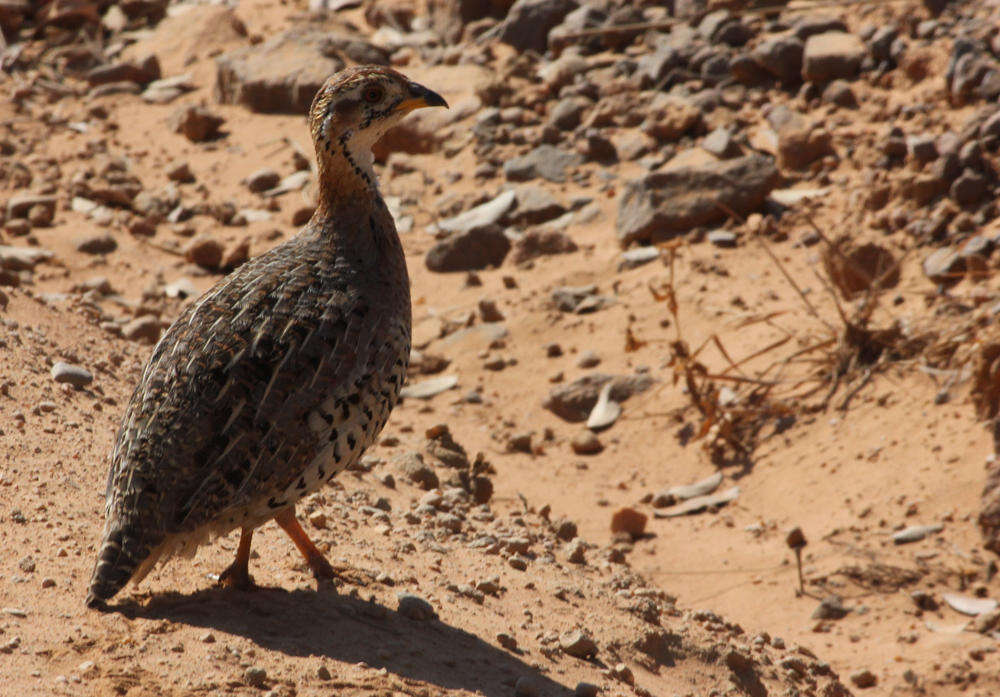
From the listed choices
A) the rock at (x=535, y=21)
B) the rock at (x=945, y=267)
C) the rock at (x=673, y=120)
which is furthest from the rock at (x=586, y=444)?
the rock at (x=535, y=21)

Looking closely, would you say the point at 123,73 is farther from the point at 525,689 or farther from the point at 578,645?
the point at 525,689

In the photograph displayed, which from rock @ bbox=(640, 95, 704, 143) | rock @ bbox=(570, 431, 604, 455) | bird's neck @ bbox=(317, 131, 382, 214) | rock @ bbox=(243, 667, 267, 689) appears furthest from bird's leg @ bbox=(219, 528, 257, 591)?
rock @ bbox=(640, 95, 704, 143)

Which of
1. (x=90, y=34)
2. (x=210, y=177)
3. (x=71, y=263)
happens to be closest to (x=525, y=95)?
(x=210, y=177)

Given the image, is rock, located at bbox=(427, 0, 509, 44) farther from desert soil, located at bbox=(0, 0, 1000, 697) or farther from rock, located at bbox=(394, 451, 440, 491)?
rock, located at bbox=(394, 451, 440, 491)

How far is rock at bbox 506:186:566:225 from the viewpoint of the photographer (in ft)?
36.8

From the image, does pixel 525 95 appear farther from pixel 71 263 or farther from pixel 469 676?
pixel 469 676

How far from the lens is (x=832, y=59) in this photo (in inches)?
445

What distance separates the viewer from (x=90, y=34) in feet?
53.1

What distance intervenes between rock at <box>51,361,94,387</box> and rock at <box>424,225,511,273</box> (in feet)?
15.1

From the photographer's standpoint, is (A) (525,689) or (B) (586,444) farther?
(B) (586,444)

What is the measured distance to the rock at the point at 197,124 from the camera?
537 inches

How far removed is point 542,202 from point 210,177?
3.94 meters

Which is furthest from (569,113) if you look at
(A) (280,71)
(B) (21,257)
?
(B) (21,257)

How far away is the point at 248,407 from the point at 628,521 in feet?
12.1
